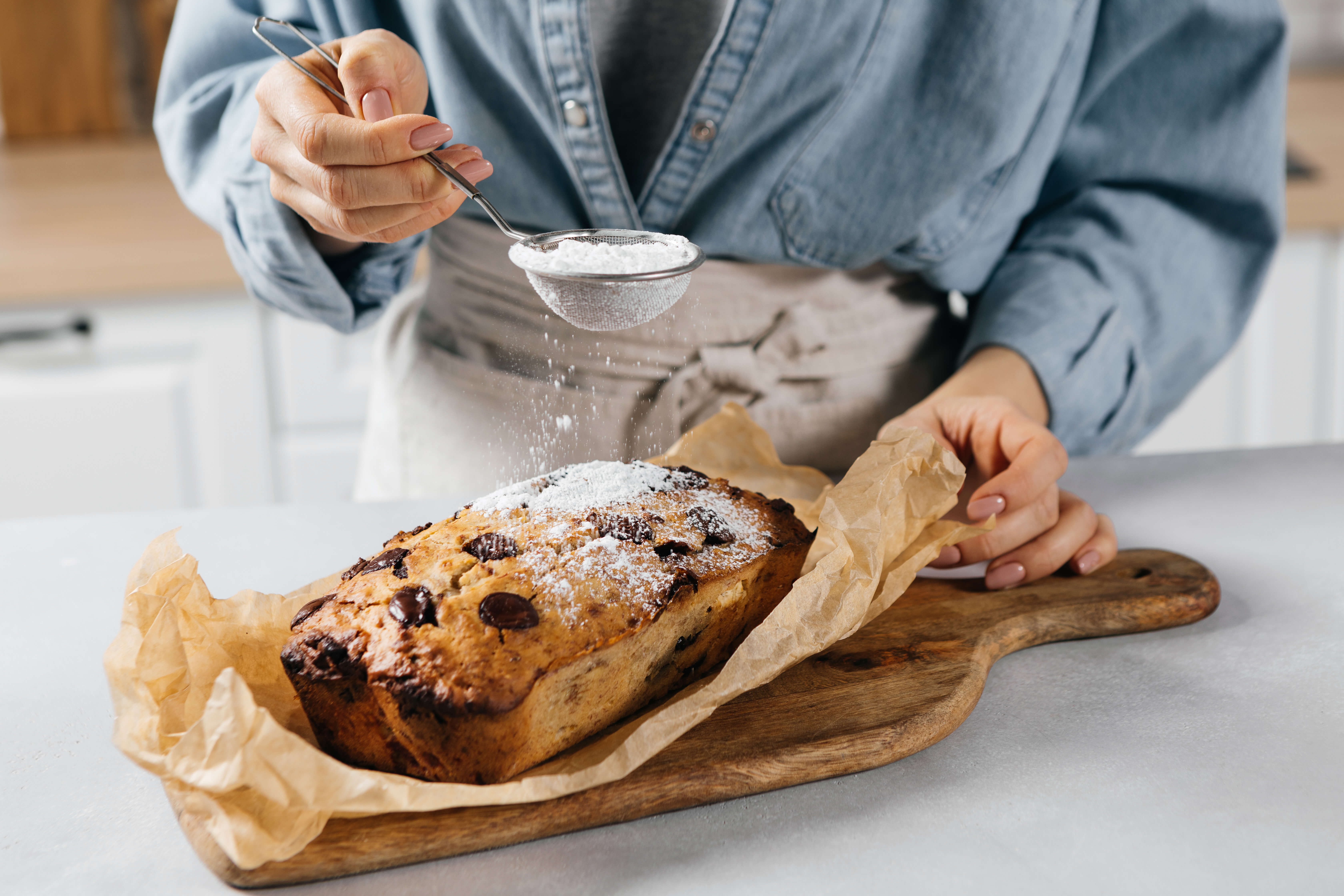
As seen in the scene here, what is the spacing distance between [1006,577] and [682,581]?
31 centimetres

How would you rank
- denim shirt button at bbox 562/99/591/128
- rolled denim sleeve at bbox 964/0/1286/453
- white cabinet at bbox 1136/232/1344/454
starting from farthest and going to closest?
white cabinet at bbox 1136/232/1344/454 → rolled denim sleeve at bbox 964/0/1286/453 → denim shirt button at bbox 562/99/591/128

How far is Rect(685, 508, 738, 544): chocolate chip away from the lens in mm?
833

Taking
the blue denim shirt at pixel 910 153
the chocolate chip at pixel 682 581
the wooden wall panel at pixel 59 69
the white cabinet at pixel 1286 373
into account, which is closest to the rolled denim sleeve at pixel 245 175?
the blue denim shirt at pixel 910 153

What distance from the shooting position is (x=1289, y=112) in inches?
98.7

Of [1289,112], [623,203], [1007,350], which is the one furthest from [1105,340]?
[1289,112]

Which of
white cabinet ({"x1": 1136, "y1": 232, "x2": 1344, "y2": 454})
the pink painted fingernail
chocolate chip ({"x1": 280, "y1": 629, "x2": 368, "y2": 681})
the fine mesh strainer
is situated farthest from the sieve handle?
white cabinet ({"x1": 1136, "y1": 232, "x2": 1344, "y2": 454})

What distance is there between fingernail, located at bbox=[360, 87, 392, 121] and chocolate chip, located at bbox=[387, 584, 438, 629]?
1.11 ft

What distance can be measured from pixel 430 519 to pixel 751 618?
0.39 metres

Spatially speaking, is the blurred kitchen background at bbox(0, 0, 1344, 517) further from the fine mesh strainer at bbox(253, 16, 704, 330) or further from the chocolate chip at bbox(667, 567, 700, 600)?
the chocolate chip at bbox(667, 567, 700, 600)

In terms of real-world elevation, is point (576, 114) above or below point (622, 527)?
above

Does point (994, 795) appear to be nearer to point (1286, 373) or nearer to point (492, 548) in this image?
point (492, 548)

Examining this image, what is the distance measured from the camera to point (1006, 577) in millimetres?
920

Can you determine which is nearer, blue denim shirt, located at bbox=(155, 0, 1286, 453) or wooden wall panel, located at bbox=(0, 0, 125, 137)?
blue denim shirt, located at bbox=(155, 0, 1286, 453)

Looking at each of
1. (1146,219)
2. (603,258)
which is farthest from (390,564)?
(1146,219)
